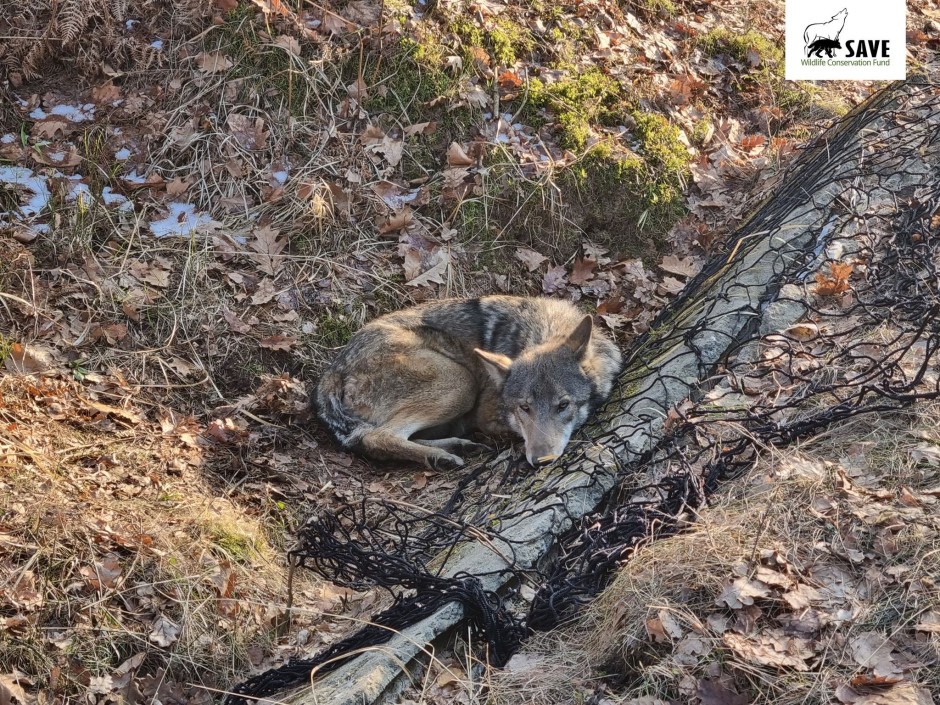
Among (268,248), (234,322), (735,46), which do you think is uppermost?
(735,46)

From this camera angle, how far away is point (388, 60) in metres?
9.05

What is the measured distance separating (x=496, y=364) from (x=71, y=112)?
517 cm

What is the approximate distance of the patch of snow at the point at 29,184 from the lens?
7852 millimetres

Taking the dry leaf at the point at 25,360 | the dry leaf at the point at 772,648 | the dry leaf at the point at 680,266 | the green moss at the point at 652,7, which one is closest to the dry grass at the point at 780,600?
the dry leaf at the point at 772,648

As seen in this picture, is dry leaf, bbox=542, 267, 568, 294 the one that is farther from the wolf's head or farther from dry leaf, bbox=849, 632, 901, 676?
dry leaf, bbox=849, 632, 901, 676

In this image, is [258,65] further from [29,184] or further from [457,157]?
[29,184]

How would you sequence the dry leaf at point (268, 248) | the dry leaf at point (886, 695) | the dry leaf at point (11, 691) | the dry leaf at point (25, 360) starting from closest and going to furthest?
the dry leaf at point (886, 695) → the dry leaf at point (11, 691) → the dry leaf at point (25, 360) → the dry leaf at point (268, 248)

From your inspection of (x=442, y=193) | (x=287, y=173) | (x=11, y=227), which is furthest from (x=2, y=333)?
(x=442, y=193)

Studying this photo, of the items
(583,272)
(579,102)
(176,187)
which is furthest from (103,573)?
(579,102)

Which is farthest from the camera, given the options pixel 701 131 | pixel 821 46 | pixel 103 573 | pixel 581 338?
pixel 821 46

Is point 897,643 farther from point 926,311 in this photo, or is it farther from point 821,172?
point 821,172

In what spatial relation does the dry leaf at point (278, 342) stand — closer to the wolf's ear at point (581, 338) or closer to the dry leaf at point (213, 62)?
the wolf's ear at point (581, 338)

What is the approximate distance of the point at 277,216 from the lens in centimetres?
837

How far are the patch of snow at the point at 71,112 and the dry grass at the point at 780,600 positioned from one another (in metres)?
7.14
